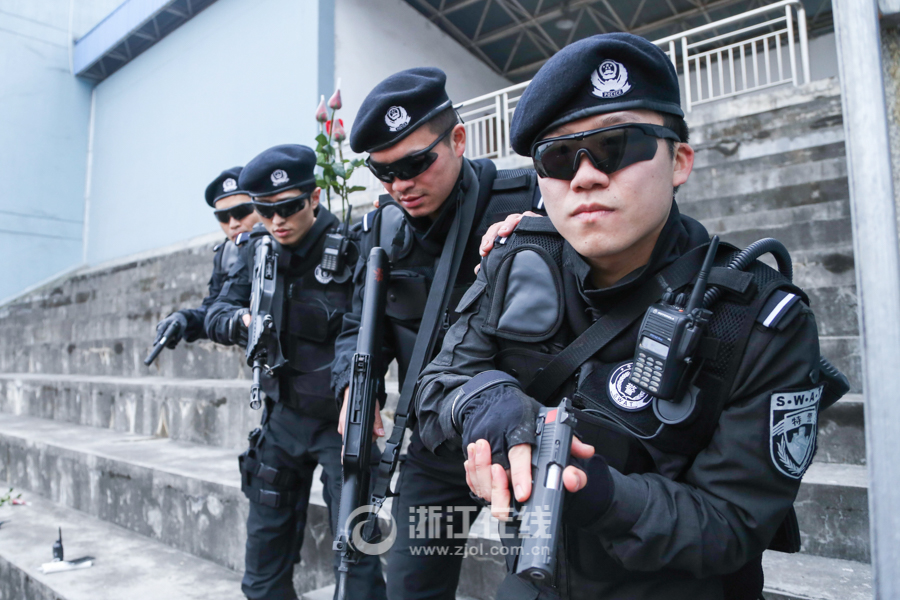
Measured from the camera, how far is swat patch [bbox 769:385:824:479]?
83 centimetres

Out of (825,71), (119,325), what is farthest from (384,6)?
(825,71)

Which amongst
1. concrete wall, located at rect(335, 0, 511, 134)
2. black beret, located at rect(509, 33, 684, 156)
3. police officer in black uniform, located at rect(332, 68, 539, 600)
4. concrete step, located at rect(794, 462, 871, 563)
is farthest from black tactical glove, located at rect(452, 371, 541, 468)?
concrete wall, located at rect(335, 0, 511, 134)

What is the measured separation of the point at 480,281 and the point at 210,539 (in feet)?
9.55

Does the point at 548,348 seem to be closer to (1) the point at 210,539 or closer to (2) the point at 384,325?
(2) the point at 384,325

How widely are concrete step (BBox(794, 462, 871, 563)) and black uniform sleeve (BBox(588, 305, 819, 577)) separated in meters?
1.31

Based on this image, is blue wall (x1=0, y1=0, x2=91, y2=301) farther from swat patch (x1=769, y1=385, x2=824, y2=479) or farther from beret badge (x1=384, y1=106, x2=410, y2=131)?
swat patch (x1=769, y1=385, x2=824, y2=479)

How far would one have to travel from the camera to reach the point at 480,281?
119 centimetres

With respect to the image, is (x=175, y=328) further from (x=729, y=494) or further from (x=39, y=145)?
(x=39, y=145)

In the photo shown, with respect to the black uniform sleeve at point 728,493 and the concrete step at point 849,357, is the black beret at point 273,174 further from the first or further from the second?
the concrete step at point 849,357

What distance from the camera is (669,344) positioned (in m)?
0.86

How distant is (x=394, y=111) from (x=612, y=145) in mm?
918

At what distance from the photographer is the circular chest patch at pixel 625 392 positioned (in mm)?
952

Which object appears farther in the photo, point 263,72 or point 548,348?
point 263,72

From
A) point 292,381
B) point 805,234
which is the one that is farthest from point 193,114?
point 805,234
